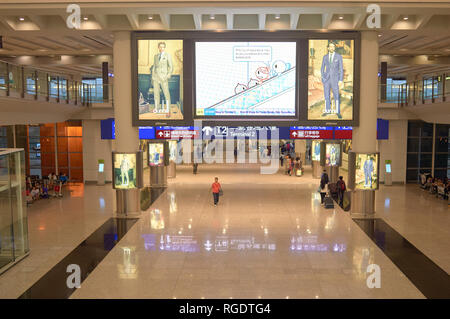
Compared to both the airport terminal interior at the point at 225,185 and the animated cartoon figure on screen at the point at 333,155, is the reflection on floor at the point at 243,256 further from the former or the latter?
the animated cartoon figure on screen at the point at 333,155

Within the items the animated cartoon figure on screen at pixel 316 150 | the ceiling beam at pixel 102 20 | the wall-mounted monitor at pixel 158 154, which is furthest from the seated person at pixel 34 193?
the animated cartoon figure on screen at pixel 316 150

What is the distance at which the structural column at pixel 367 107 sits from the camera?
15.4 meters

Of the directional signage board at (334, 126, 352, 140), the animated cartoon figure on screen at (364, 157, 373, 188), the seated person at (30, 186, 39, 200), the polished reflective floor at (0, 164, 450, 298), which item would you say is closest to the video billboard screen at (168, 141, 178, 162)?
the polished reflective floor at (0, 164, 450, 298)

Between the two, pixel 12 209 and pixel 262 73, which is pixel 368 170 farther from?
pixel 12 209

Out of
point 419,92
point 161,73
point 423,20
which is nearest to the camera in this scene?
point 423,20

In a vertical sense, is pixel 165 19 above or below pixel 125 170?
above

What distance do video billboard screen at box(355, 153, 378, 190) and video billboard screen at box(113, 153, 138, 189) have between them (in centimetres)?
799

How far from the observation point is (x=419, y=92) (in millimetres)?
21281

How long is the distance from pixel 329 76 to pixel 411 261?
22.4 feet

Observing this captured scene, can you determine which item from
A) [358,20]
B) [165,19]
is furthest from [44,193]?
[358,20]

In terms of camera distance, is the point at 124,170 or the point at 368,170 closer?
the point at 368,170

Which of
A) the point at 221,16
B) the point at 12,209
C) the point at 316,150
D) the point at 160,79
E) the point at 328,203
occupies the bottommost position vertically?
the point at 328,203

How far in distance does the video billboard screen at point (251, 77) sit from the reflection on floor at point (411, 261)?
476 cm

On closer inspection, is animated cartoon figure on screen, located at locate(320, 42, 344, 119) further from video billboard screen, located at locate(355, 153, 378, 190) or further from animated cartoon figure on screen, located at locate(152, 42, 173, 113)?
animated cartoon figure on screen, located at locate(152, 42, 173, 113)
